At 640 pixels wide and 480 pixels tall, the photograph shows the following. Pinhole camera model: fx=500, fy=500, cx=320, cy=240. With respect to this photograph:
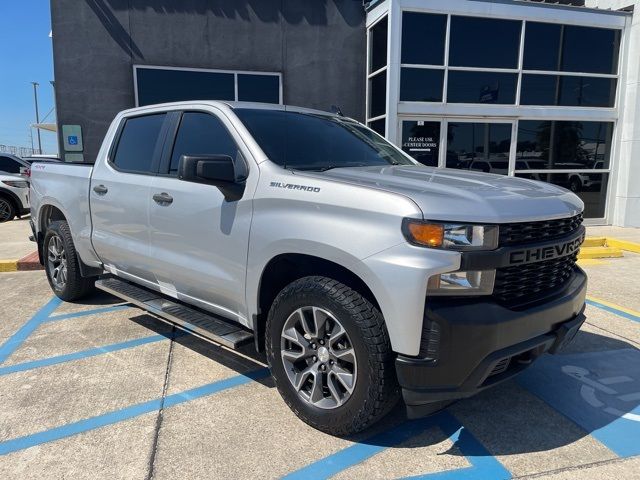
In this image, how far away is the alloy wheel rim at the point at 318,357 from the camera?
2.76 metres

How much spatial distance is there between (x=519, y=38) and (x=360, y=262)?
10644mm

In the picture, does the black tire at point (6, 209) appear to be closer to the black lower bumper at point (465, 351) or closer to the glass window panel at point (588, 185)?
the glass window panel at point (588, 185)

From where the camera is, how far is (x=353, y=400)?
8.86 feet

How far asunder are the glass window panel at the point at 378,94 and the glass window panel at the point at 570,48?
3237 millimetres

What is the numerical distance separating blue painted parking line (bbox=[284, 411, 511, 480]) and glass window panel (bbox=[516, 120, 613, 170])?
957cm

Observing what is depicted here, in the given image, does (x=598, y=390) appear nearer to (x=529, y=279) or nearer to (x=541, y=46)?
(x=529, y=279)

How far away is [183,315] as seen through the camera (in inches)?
146

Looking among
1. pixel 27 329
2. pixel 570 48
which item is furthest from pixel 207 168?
pixel 570 48

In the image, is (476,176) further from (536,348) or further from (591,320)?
(591,320)

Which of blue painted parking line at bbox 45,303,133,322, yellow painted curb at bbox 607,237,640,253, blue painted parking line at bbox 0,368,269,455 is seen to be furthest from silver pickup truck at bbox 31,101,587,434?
yellow painted curb at bbox 607,237,640,253

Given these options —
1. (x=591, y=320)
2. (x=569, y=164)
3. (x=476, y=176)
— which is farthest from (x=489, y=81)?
(x=476, y=176)

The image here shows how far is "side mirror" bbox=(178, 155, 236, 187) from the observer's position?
118 inches

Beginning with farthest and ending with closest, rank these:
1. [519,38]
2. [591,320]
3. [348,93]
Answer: [348,93], [519,38], [591,320]

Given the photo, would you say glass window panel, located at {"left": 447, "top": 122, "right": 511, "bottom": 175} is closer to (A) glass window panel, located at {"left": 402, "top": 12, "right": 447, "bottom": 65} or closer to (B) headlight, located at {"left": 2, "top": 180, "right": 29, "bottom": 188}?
(A) glass window panel, located at {"left": 402, "top": 12, "right": 447, "bottom": 65}
